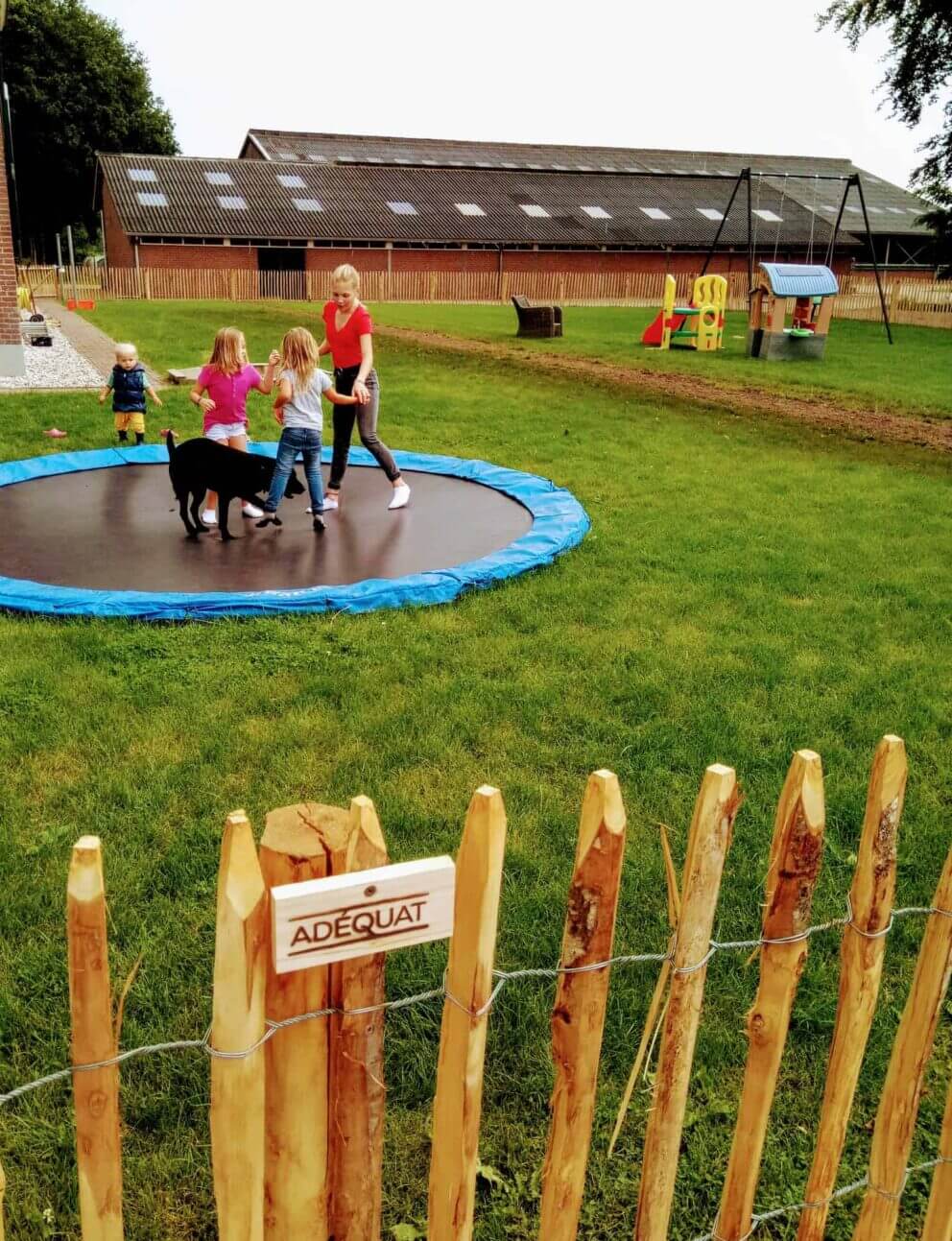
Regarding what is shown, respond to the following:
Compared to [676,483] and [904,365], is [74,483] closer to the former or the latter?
[676,483]

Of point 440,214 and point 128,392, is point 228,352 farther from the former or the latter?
point 440,214

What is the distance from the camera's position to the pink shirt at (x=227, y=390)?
21.2 feet

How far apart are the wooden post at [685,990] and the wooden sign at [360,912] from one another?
1.30ft

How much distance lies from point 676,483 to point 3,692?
5.42 m

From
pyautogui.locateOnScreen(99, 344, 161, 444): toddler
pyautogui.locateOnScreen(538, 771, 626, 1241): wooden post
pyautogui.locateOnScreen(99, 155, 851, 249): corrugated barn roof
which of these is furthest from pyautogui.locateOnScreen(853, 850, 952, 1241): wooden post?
pyautogui.locateOnScreen(99, 155, 851, 249): corrugated barn roof

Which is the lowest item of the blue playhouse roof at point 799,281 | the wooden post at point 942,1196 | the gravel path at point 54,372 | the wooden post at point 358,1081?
the wooden post at point 942,1196

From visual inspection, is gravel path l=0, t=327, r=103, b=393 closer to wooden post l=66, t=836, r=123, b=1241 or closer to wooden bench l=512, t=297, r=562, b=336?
wooden bench l=512, t=297, r=562, b=336

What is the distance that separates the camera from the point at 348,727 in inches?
154

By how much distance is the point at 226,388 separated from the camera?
21.4ft

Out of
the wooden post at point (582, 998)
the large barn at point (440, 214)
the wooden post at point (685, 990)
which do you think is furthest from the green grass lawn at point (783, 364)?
the wooden post at point (582, 998)

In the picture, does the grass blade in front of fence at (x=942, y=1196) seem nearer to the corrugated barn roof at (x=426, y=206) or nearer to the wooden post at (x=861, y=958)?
the wooden post at (x=861, y=958)

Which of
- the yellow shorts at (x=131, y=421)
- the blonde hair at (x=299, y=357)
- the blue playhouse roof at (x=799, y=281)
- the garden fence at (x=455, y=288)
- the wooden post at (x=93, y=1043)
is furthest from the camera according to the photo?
the garden fence at (x=455, y=288)

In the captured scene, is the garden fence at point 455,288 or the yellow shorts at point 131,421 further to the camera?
the garden fence at point 455,288

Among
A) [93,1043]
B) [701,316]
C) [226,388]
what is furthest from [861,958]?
[701,316]
